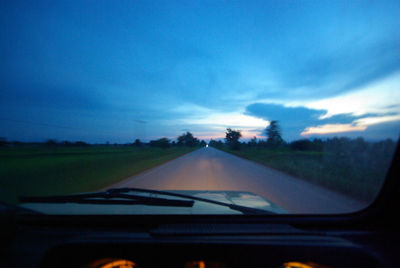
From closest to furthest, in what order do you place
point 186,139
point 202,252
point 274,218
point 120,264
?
point 202,252
point 120,264
point 274,218
point 186,139

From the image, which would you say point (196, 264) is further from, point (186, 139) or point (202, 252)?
point (186, 139)

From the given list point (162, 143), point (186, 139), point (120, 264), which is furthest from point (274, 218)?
point (186, 139)

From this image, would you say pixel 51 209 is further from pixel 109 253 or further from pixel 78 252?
pixel 109 253

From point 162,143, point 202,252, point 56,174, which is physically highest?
point 162,143

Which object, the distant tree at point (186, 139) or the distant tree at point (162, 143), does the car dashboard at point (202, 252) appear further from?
the distant tree at point (186, 139)

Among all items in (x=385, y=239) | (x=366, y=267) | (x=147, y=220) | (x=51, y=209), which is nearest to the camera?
(x=366, y=267)

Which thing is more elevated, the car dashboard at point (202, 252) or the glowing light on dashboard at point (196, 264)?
the car dashboard at point (202, 252)

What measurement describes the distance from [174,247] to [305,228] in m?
1.45

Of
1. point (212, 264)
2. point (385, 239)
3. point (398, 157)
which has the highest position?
point (398, 157)

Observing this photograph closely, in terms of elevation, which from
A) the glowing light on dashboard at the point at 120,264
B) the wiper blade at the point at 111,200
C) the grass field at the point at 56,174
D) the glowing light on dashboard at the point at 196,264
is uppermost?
the wiper blade at the point at 111,200

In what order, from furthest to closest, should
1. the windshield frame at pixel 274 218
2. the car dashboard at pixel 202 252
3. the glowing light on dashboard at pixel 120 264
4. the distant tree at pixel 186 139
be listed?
the distant tree at pixel 186 139, the windshield frame at pixel 274 218, the glowing light on dashboard at pixel 120 264, the car dashboard at pixel 202 252

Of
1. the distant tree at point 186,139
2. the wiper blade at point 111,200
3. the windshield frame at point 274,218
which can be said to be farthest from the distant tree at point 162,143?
the windshield frame at point 274,218

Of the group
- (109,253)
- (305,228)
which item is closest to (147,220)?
(109,253)

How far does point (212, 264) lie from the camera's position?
6.20 feet
